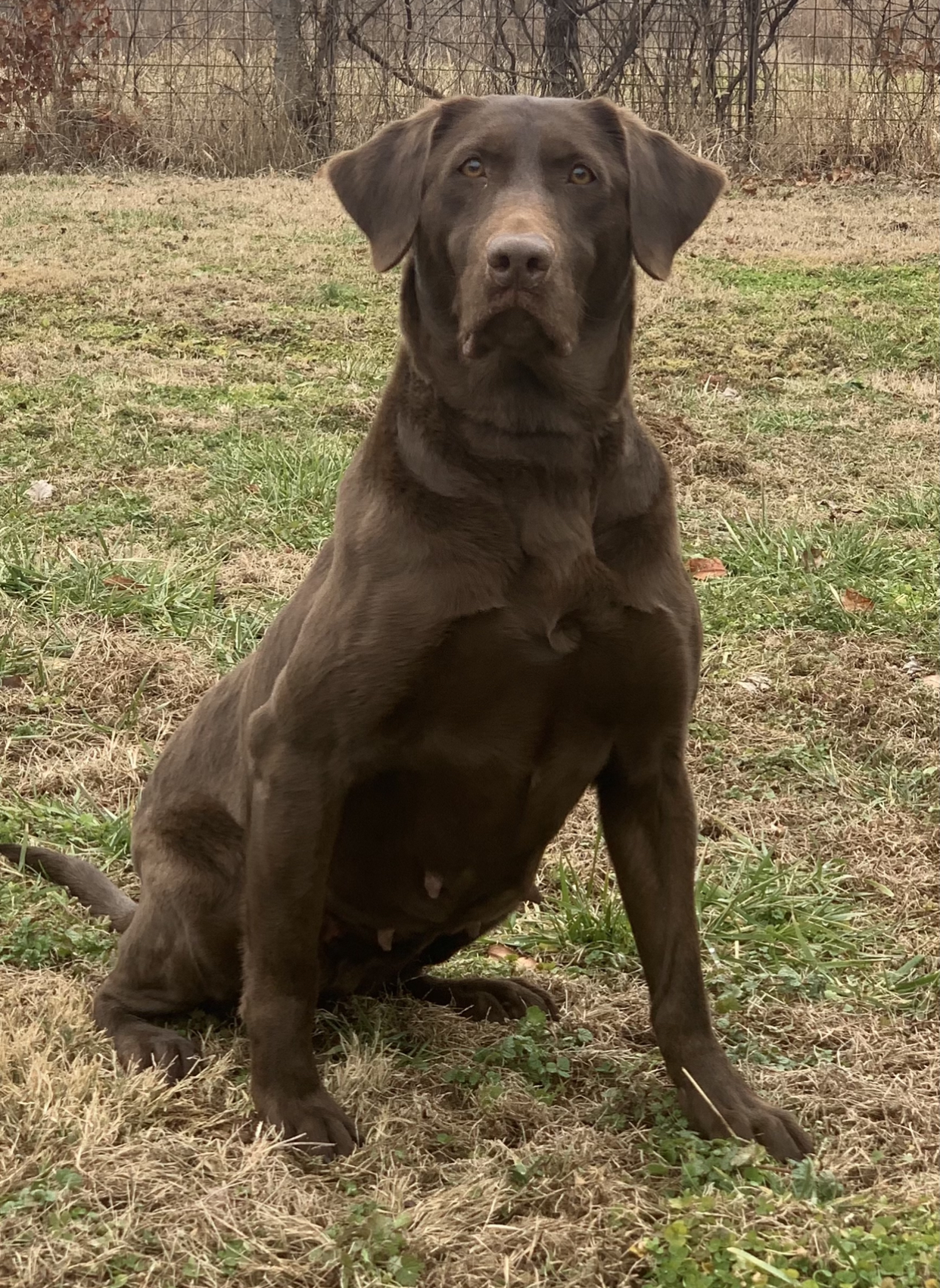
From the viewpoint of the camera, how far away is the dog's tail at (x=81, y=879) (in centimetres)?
321

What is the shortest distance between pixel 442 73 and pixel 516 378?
43.8 feet

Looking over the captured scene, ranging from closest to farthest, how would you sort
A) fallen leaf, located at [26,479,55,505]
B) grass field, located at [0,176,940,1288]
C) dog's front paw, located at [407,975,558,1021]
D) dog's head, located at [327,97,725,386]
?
grass field, located at [0,176,940,1288] < dog's head, located at [327,97,725,386] < dog's front paw, located at [407,975,558,1021] < fallen leaf, located at [26,479,55,505]

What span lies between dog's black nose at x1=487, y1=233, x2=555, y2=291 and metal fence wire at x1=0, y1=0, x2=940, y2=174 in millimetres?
12149

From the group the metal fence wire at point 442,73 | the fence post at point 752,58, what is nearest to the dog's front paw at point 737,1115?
the metal fence wire at point 442,73

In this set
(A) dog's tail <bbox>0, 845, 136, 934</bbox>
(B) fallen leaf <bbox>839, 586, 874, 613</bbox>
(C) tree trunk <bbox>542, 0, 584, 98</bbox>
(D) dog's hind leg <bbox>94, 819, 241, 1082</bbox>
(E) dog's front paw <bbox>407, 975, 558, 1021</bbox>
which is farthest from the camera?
(C) tree trunk <bbox>542, 0, 584, 98</bbox>

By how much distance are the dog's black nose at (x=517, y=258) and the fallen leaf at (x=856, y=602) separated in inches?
104

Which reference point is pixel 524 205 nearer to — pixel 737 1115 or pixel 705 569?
pixel 737 1115

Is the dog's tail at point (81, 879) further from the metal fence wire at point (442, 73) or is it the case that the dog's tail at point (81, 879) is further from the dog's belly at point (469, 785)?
the metal fence wire at point (442, 73)

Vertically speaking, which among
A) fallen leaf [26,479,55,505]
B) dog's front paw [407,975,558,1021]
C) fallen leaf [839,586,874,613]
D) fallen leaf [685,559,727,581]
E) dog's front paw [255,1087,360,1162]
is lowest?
dog's front paw [407,975,558,1021]

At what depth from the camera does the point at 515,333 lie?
2.52 metres

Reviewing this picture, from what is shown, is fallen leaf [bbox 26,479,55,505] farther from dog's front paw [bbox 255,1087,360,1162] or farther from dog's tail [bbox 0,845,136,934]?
dog's front paw [bbox 255,1087,360,1162]

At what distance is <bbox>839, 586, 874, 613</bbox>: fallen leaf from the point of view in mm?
4801

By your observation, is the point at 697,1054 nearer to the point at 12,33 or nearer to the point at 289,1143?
the point at 289,1143

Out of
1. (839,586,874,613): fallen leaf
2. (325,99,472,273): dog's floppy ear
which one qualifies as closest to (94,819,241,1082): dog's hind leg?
(325,99,472,273): dog's floppy ear
